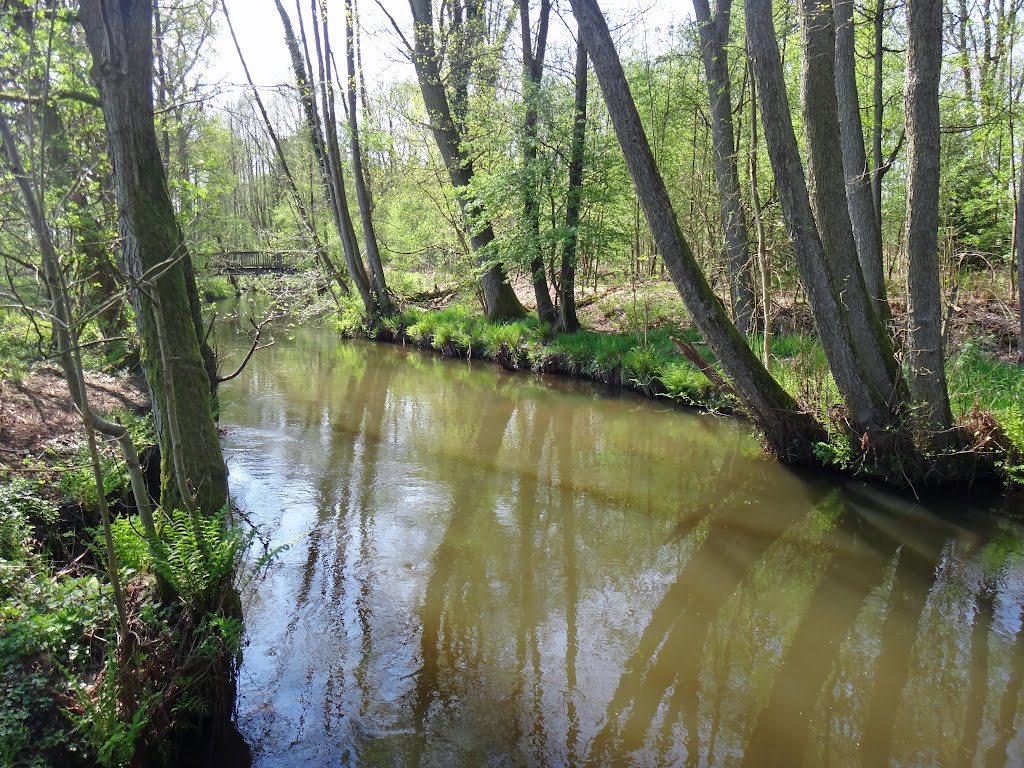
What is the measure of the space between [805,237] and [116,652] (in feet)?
21.3

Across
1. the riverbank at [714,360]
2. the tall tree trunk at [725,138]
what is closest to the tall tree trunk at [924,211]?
the riverbank at [714,360]

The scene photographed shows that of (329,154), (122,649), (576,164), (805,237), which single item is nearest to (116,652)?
(122,649)

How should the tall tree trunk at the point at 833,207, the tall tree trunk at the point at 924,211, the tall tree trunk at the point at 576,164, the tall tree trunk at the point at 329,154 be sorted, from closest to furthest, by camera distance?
1. the tall tree trunk at the point at 924,211
2. the tall tree trunk at the point at 833,207
3. the tall tree trunk at the point at 576,164
4. the tall tree trunk at the point at 329,154

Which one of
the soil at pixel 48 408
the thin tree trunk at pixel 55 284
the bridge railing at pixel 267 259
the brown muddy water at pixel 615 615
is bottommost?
the brown muddy water at pixel 615 615

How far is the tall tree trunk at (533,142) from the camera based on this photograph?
11.6 meters

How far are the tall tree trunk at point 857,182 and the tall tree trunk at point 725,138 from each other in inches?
63.3

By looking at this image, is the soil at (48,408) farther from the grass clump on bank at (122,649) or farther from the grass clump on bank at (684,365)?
the grass clump on bank at (684,365)

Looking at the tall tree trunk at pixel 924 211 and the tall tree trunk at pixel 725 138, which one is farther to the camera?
the tall tree trunk at pixel 725 138

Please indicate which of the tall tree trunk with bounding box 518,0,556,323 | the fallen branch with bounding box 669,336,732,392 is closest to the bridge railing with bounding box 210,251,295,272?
the tall tree trunk with bounding box 518,0,556,323

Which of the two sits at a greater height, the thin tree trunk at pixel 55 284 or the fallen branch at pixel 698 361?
the thin tree trunk at pixel 55 284

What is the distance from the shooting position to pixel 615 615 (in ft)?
14.4

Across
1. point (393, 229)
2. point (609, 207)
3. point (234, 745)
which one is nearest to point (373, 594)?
point (234, 745)

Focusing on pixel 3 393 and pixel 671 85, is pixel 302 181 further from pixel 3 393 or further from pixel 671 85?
pixel 3 393

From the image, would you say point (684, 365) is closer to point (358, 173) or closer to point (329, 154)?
point (358, 173)
